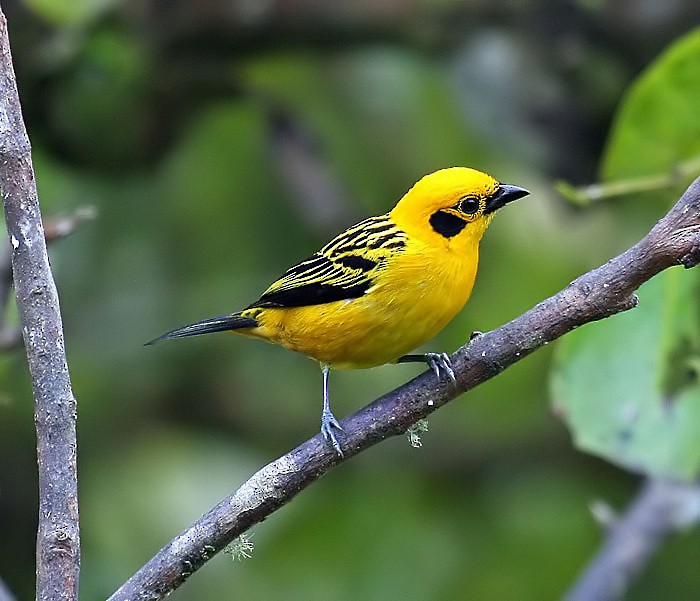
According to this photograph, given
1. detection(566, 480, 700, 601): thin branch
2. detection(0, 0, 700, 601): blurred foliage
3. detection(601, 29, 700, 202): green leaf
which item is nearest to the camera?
detection(601, 29, 700, 202): green leaf

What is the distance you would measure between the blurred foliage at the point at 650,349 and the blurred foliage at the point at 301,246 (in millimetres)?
661

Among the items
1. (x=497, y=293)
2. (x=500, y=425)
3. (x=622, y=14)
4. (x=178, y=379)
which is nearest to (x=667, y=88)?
(x=622, y=14)

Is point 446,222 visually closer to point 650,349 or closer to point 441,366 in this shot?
point 650,349

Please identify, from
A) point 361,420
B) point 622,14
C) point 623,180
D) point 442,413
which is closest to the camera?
point 361,420

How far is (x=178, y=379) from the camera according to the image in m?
4.65

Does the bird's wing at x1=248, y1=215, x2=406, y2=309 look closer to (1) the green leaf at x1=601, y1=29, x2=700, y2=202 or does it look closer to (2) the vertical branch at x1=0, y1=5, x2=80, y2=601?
(1) the green leaf at x1=601, y1=29, x2=700, y2=202

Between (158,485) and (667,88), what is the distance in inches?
96.4

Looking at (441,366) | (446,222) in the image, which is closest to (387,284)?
(446,222)

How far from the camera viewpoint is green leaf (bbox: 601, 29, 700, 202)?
348 cm

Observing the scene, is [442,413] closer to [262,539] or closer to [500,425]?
[500,425]

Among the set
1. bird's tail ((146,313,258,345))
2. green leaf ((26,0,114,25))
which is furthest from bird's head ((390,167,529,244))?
green leaf ((26,0,114,25))

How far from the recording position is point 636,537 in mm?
3879

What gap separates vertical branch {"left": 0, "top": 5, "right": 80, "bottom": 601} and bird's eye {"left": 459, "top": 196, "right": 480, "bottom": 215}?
5.38ft

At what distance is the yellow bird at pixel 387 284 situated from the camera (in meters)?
3.25
